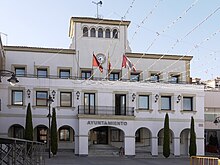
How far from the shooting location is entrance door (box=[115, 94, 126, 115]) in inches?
1537

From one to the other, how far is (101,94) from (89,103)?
142 centimetres

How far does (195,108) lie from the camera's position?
1581 inches

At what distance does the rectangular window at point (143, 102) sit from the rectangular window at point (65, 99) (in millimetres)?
6785

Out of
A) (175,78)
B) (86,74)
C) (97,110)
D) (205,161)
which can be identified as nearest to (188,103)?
(175,78)

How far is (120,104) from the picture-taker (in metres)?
39.3

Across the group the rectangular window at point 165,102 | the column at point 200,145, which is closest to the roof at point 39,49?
the rectangular window at point 165,102

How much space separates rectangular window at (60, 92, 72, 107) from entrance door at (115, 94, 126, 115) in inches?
178

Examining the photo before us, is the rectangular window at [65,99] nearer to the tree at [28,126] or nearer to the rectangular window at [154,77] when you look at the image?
the tree at [28,126]

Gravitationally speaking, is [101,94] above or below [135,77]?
below

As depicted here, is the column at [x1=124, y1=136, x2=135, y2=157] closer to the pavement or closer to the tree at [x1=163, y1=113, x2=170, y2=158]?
the pavement

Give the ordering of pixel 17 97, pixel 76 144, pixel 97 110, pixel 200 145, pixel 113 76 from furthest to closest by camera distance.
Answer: pixel 113 76
pixel 200 145
pixel 97 110
pixel 76 144
pixel 17 97

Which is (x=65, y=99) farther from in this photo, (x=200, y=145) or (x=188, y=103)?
(x=200, y=145)

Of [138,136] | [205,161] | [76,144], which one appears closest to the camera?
[205,161]

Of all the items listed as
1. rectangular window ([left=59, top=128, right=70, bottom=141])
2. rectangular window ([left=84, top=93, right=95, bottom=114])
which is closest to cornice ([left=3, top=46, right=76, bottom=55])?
rectangular window ([left=84, top=93, right=95, bottom=114])
